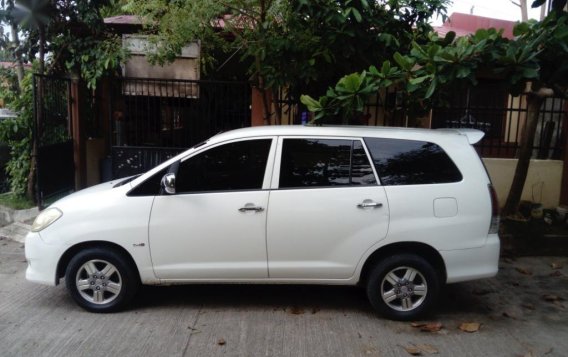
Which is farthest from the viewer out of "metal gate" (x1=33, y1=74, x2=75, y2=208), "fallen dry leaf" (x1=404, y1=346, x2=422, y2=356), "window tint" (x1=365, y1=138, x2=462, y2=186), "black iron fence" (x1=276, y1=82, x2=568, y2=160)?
"black iron fence" (x1=276, y1=82, x2=568, y2=160)

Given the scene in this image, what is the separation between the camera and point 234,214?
4.62m

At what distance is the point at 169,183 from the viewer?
15.1 ft

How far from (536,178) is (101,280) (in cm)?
698

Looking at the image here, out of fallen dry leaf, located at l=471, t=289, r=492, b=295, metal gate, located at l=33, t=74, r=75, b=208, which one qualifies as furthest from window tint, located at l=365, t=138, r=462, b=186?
metal gate, located at l=33, t=74, r=75, b=208

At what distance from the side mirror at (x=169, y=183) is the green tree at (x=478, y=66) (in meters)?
1.64

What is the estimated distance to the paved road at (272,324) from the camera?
417 centimetres

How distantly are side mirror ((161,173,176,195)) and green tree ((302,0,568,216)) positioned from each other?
164cm

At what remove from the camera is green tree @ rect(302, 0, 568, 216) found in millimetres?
4809

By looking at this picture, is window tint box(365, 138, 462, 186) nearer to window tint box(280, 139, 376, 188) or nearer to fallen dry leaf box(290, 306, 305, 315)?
window tint box(280, 139, 376, 188)

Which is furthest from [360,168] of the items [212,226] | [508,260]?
[508,260]

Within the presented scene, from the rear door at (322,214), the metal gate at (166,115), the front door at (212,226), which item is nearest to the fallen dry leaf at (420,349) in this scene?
the rear door at (322,214)

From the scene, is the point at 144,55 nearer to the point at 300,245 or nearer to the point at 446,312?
the point at 300,245

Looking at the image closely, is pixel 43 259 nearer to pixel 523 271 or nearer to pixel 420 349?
pixel 420 349

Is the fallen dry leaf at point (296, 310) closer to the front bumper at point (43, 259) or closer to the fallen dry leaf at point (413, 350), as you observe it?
the fallen dry leaf at point (413, 350)
